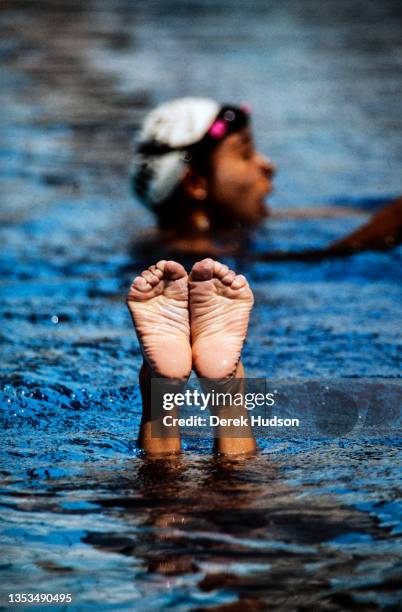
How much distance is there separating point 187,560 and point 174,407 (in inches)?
27.0

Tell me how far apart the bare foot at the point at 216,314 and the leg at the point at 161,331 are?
3 centimetres

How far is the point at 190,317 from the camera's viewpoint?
11.5ft

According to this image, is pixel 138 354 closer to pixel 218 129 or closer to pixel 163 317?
pixel 163 317

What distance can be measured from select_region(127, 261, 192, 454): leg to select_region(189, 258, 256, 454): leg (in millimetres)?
38

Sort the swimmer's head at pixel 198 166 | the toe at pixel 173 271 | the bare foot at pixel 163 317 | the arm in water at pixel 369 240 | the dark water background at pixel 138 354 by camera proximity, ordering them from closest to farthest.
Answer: the dark water background at pixel 138 354 < the bare foot at pixel 163 317 < the toe at pixel 173 271 < the arm in water at pixel 369 240 < the swimmer's head at pixel 198 166

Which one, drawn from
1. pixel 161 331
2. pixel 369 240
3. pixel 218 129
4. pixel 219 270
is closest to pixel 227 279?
pixel 219 270

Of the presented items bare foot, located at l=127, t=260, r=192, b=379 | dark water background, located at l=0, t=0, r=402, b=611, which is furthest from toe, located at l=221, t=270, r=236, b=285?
dark water background, located at l=0, t=0, r=402, b=611

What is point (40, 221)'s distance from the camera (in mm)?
7414

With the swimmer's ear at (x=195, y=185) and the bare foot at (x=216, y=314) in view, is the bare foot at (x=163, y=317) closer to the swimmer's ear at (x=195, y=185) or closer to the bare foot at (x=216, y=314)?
the bare foot at (x=216, y=314)

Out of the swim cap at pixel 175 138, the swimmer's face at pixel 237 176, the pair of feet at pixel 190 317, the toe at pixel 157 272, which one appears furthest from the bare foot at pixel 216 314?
the swimmer's face at pixel 237 176

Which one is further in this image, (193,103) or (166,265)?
(193,103)

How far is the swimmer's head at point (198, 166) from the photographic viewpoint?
20.6 ft

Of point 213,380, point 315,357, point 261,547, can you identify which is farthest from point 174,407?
point 315,357

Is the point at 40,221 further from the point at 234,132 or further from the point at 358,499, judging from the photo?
the point at 358,499
